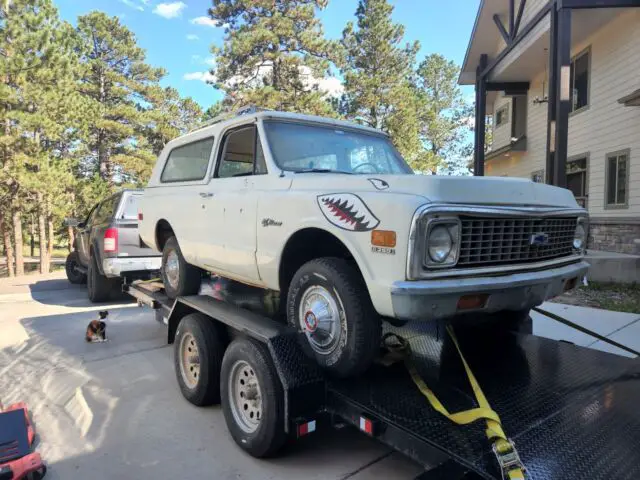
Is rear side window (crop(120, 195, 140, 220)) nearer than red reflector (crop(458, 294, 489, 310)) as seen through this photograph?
No

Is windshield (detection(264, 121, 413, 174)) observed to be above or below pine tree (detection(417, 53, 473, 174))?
below

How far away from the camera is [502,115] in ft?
59.6

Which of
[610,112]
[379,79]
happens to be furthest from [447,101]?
[610,112]

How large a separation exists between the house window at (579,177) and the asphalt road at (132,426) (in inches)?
444

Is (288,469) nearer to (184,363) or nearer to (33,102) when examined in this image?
(184,363)

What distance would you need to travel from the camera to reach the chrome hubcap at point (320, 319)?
2.92 metres

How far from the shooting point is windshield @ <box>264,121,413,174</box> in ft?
12.5

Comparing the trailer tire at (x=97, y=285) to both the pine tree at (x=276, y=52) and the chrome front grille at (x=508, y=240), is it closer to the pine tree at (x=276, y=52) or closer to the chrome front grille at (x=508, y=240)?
the chrome front grille at (x=508, y=240)

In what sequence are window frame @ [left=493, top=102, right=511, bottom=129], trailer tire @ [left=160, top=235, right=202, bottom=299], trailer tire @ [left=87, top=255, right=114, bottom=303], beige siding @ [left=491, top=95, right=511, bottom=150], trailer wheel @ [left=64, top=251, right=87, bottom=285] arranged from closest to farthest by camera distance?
1. trailer tire @ [left=160, top=235, right=202, bottom=299]
2. trailer tire @ [left=87, top=255, right=114, bottom=303]
3. trailer wheel @ [left=64, top=251, right=87, bottom=285]
4. beige siding @ [left=491, top=95, right=511, bottom=150]
5. window frame @ [left=493, top=102, right=511, bottom=129]

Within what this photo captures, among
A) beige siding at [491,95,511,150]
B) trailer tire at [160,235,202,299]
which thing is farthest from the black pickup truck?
beige siding at [491,95,511,150]

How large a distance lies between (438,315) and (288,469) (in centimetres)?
148

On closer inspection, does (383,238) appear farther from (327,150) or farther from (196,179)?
(196,179)

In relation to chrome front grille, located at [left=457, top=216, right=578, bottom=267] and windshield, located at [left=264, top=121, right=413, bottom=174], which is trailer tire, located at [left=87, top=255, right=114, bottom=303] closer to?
windshield, located at [left=264, top=121, right=413, bottom=174]

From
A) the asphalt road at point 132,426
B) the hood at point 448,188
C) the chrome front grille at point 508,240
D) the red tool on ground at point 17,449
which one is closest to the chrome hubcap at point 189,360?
the asphalt road at point 132,426
